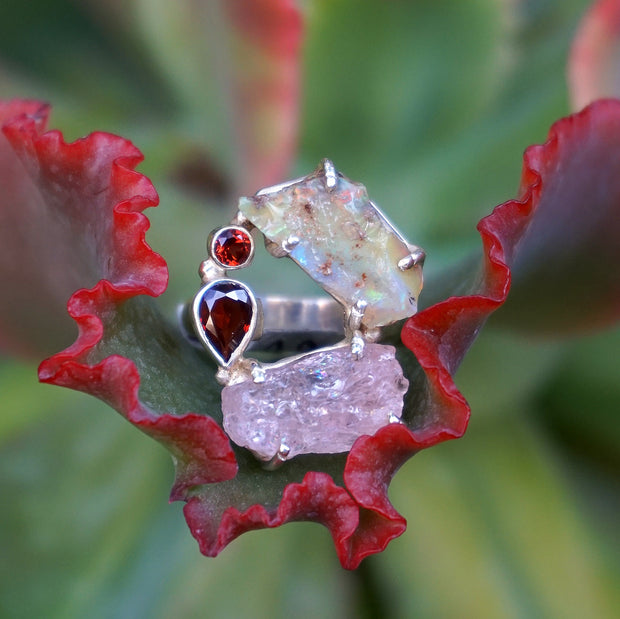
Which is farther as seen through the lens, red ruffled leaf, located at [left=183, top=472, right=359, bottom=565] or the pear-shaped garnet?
the pear-shaped garnet

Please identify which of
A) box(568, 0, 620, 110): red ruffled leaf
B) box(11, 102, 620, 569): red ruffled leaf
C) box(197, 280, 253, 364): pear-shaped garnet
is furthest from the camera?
box(568, 0, 620, 110): red ruffled leaf

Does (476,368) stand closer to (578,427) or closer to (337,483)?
(578,427)

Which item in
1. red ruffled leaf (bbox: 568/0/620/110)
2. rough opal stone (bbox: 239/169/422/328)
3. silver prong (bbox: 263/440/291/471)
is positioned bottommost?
silver prong (bbox: 263/440/291/471)

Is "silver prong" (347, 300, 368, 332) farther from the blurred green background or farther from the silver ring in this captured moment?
the blurred green background

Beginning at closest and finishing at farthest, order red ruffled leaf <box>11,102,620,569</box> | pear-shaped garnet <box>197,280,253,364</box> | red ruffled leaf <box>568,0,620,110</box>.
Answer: red ruffled leaf <box>11,102,620,569</box> → pear-shaped garnet <box>197,280,253,364</box> → red ruffled leaf <box>568,0,620,110</box>

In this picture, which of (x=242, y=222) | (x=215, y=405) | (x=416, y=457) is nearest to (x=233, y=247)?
(x=242, y=222)

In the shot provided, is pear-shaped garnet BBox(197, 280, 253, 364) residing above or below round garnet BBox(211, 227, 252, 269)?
below

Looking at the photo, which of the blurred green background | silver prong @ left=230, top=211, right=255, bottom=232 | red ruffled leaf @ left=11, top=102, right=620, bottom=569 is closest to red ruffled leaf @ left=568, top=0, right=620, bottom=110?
the blurred green background
